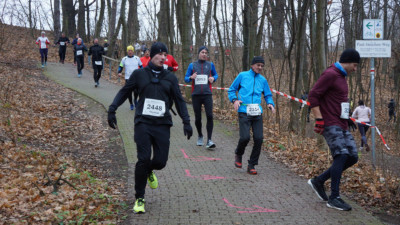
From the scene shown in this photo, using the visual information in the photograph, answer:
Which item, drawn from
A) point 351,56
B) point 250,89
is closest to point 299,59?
point 250,89

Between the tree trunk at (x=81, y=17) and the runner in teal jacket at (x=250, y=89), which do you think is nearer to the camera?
the runner in teal jacket at (x=250, y=89)

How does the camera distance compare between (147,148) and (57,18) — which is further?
(57,18)

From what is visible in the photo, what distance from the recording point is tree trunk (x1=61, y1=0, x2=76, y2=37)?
37.4 meters

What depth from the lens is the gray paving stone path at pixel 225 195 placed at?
518 cm

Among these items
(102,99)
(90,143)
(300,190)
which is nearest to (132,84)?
(300,190)

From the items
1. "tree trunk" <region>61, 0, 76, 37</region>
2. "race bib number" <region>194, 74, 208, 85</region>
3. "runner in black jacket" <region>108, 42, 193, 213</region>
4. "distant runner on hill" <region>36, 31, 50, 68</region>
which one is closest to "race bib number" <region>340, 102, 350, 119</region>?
"runner in black jacket" <region>108, 42, 193, 213</region>

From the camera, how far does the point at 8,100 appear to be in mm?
12453

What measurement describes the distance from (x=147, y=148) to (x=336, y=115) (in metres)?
2.49

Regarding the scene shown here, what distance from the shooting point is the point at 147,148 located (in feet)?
17.0

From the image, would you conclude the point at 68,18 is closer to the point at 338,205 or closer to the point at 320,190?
the point at 320,190

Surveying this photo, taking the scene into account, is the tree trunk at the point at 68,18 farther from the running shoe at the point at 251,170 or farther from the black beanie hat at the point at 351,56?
the black beanie hat at the point at 351,56

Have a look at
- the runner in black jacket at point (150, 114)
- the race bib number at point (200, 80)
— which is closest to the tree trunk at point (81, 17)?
the race bib number at point (200, 80)

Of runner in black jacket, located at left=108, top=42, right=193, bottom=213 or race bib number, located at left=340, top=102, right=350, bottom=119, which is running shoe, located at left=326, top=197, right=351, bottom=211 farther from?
runner in black jacket, located at left=108, top=42, right=193, bottom=213

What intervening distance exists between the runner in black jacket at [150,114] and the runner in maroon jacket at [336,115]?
1797 millimetres
